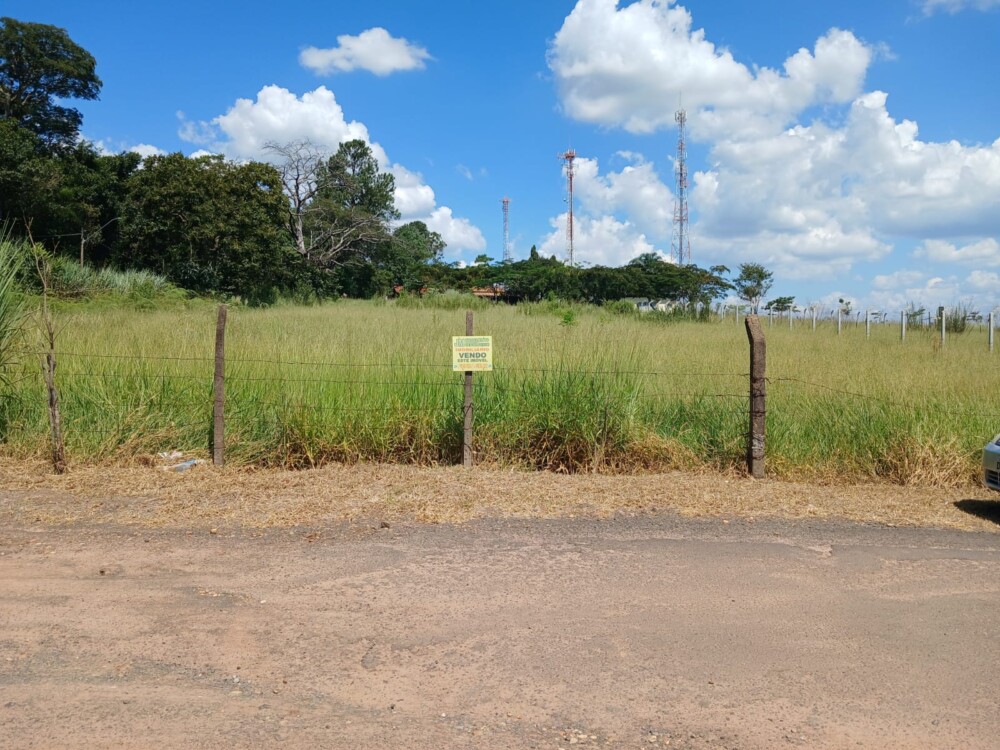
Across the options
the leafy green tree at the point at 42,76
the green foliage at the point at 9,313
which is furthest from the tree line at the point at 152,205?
the green foliage at the point at 9,313

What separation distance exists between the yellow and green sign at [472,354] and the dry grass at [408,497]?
1.03 m

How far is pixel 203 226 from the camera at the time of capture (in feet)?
98.7

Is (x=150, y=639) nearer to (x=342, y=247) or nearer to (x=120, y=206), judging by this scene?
(x=120, y=206)

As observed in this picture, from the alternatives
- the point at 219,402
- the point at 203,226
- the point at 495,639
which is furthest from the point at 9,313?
the point at 203,226

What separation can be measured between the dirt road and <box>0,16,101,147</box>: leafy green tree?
35.6m

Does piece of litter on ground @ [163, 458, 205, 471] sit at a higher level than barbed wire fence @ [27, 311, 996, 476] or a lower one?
lower

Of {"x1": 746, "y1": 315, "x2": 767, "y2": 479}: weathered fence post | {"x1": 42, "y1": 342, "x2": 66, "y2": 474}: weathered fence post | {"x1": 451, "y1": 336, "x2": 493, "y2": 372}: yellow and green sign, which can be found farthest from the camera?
{"x1": 451, "y1": 336, "x2": 493, "y2": 372}: yellow and green sign

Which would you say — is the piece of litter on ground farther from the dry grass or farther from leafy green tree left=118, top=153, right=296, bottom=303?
leafy green tree left=118, top=153, right=296, bottom=303

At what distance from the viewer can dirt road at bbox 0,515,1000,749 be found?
3.02 m

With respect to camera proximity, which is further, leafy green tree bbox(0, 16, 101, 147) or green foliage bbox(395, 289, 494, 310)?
leafy green tree bbox(0, 16, 101, 147)

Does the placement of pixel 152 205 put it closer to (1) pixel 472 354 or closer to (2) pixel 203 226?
(2) pixel 203 226

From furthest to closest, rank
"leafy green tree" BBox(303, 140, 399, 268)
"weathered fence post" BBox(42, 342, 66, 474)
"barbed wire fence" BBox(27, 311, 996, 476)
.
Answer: "leafy green tree" BBox(303, 140, 399, 268)
"barbed wire fence" BBox(27, 311, 996, 476)
"weathered fence post" BBox(42, 342, 66, 474)

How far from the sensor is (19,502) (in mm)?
6293

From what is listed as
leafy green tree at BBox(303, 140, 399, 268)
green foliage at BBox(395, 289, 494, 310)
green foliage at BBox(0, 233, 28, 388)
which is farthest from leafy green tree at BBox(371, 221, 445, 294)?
green foliage at BBox(0, 233, 28, 388)
